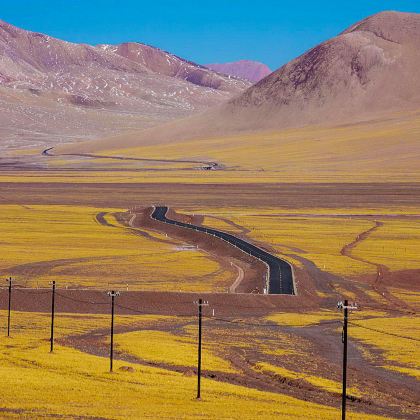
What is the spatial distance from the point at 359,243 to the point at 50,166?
125517 mm

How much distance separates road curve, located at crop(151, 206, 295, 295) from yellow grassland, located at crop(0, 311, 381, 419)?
805 inches

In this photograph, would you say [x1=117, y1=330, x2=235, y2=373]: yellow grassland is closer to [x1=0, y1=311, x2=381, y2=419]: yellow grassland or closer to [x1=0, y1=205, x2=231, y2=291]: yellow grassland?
[x1=0, y1=311, x2=381, y2=419]: yellow grassland

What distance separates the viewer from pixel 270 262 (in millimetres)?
66688

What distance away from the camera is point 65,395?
95.9ft

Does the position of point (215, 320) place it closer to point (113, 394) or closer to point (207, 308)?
point (207, 308)

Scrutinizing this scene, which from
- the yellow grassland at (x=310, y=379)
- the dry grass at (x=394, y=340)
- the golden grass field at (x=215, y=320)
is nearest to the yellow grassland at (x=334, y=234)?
the golden grass field at (x=215, y=320)

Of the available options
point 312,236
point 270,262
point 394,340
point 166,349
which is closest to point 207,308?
point 394,340

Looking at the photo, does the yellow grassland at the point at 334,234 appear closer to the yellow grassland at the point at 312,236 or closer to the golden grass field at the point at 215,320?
the yellow grassland at the point at 312,236

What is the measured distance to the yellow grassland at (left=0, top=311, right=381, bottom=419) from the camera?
27656 millimetres

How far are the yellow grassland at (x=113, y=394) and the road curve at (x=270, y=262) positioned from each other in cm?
2044

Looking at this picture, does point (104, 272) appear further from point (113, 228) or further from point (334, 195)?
point (334, 195)

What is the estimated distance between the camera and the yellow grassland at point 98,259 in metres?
58.2

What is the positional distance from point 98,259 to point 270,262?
10.7 m

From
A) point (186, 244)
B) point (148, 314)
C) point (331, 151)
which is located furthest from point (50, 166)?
point (148, 314)
